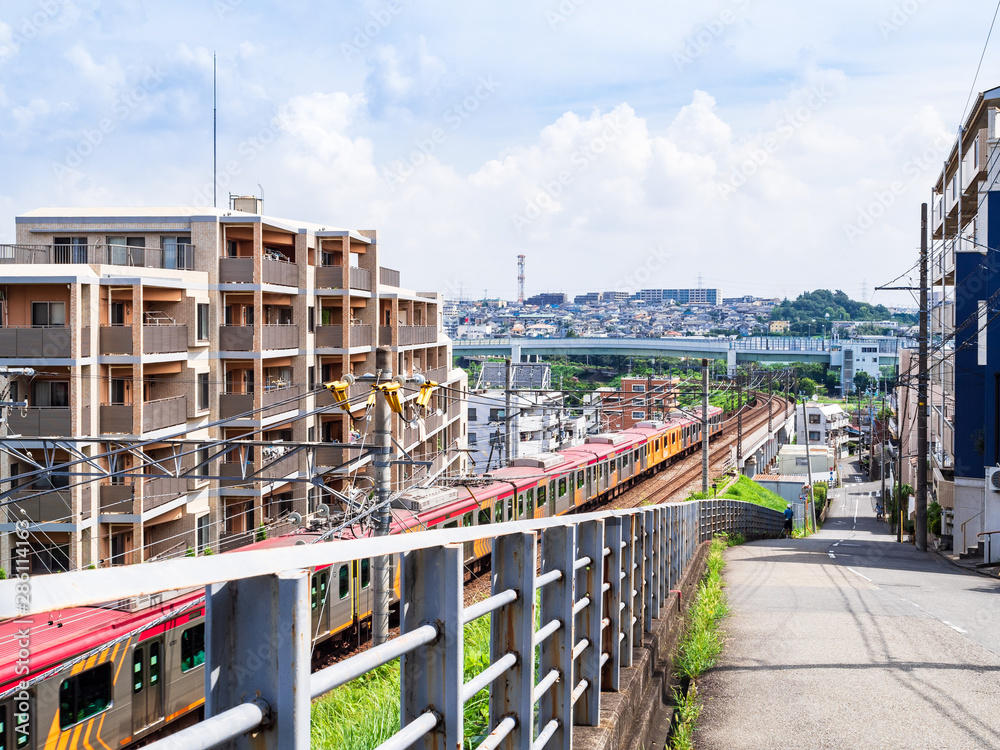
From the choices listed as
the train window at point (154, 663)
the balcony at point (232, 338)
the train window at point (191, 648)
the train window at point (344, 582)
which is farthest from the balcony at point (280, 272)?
the train window at point (154, 663)

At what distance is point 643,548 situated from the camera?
561 centimetres

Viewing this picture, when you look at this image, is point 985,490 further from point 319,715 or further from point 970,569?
point 319,715

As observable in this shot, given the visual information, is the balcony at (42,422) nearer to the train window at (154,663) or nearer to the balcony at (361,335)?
the train window at (154,663)

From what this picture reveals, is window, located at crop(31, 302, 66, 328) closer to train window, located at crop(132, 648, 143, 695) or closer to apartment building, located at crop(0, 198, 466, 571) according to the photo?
apartment building, located at crop(0, 198, 466, 571)

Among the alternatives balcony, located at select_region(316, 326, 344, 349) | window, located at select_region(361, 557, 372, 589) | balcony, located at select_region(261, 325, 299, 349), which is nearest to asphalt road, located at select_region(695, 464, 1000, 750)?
window, located at select_region(361, 557, 372, 589)

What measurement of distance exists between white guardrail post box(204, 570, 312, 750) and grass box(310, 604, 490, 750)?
154 centimetres

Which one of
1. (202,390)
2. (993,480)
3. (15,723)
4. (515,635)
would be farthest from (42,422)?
(993,480)

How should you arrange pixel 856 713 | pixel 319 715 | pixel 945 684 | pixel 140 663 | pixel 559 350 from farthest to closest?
pixel 559 350
pixel 140 663
pixel 945 684
pixel 856 713
pixel 319 715

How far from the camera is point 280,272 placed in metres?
21.6

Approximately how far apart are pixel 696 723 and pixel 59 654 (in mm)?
5547

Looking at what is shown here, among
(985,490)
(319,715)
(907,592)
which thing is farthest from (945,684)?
(985,490)

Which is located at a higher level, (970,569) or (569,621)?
(569,621)

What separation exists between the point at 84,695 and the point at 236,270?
44.7 feet

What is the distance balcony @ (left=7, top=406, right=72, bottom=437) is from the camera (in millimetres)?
15484
